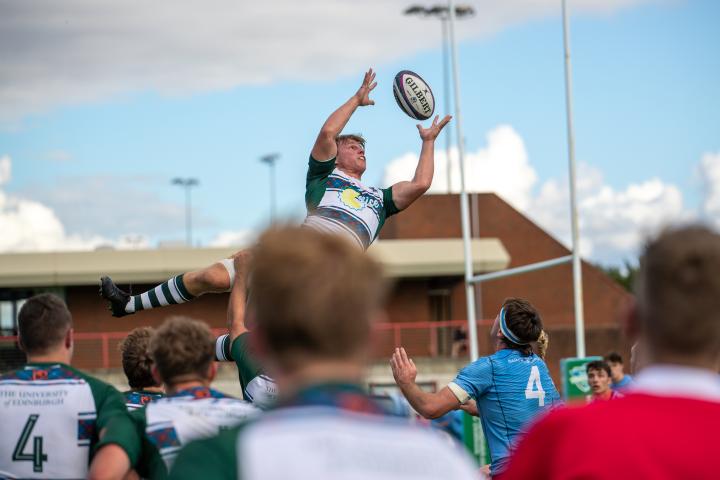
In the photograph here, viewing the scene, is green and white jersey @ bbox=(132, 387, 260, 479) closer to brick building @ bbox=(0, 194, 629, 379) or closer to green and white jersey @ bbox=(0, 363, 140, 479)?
Result: green and white jersey @ bbox=(0, 363, 140, 479)

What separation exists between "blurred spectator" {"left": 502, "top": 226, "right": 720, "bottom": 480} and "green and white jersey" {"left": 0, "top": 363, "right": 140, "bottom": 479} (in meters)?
2.21

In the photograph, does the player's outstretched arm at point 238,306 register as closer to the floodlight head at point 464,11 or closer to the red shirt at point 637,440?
the red shirt at point 637,440

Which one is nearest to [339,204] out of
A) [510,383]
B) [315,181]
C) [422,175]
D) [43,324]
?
[315,181]

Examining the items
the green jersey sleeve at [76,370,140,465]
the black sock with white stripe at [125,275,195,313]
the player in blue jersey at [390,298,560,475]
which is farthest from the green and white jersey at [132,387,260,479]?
the black sock with white stripe at [125,275,195,313]

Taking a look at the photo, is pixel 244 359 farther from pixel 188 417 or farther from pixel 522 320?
pixel 188 417

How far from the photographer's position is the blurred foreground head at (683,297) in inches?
83.7

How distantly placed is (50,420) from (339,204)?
359 cm

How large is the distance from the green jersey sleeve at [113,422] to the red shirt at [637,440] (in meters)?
1.92

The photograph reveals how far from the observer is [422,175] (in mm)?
7562

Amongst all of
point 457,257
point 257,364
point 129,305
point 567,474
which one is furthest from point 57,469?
point 457,257

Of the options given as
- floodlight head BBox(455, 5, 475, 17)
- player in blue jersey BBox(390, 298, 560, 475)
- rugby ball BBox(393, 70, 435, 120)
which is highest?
floodlight head BBox(455, 5, 475, 17)

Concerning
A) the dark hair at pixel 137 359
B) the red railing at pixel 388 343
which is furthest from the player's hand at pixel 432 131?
the red railing at pixel 388 343

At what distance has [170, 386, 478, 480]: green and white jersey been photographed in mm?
1911

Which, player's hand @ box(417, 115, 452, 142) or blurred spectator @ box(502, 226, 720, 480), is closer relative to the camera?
blurred spectator @ box(502, 226, 720, 480)
